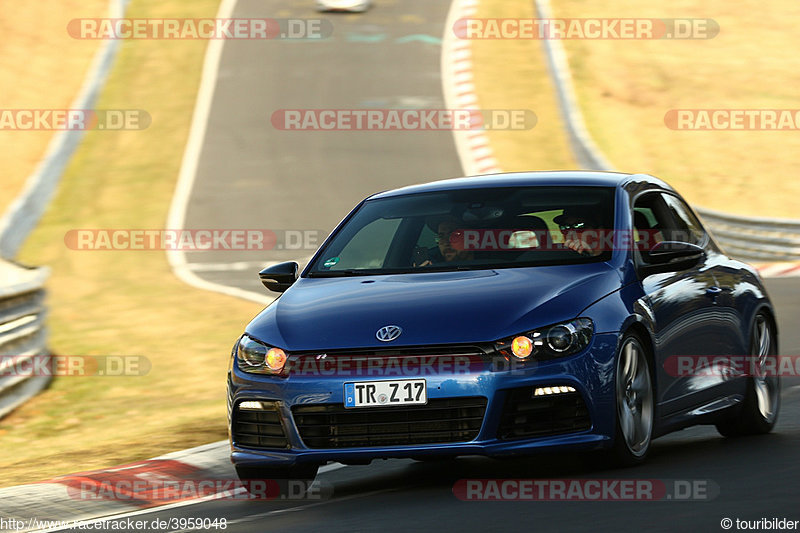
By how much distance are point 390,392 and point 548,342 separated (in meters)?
0.76

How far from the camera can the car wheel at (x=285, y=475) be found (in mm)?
7363

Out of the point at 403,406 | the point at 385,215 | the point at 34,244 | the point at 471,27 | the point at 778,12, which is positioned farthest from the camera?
the point at 778,12

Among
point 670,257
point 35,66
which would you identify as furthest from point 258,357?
point 35,66

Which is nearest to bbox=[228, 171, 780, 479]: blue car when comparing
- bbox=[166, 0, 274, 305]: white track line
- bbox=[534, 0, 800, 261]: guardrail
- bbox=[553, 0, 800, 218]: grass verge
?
bbox=[166, 0, 274, 305]: white track line

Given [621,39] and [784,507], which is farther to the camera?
[621,39]

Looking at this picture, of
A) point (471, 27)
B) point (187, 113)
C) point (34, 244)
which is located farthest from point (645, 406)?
point (471, 27)

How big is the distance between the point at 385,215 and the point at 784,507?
10.4 feet

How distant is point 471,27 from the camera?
35.5 metres

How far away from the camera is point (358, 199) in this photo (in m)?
23.5

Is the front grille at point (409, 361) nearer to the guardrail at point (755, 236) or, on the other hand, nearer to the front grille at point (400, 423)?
the front grille at point (400, 423)

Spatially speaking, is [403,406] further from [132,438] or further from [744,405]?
[132,438]

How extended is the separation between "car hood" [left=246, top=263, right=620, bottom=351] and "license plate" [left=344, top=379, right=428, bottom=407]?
185 millimetres

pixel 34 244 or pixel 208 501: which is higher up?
pixel 208 501

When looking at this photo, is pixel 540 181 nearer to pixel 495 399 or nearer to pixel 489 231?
pixel 489 231
